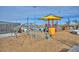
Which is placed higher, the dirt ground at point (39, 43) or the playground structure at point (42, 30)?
the playground structure at point (42, 30)

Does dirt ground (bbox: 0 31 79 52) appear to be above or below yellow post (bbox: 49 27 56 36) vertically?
below

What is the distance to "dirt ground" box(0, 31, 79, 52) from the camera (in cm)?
434

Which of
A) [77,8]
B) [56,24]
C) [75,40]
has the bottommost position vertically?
[75,40]

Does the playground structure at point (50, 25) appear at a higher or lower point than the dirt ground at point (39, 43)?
higher

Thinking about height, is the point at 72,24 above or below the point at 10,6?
below

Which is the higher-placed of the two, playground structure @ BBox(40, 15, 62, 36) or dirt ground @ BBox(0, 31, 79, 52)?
playground structure @ BBox(40, 15, 62, 36)

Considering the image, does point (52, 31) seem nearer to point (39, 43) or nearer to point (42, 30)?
point (42, 30)

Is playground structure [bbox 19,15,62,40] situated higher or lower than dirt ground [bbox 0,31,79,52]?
higher

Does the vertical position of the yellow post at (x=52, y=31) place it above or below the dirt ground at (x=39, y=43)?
above

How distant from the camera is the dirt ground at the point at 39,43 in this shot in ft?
14.3
